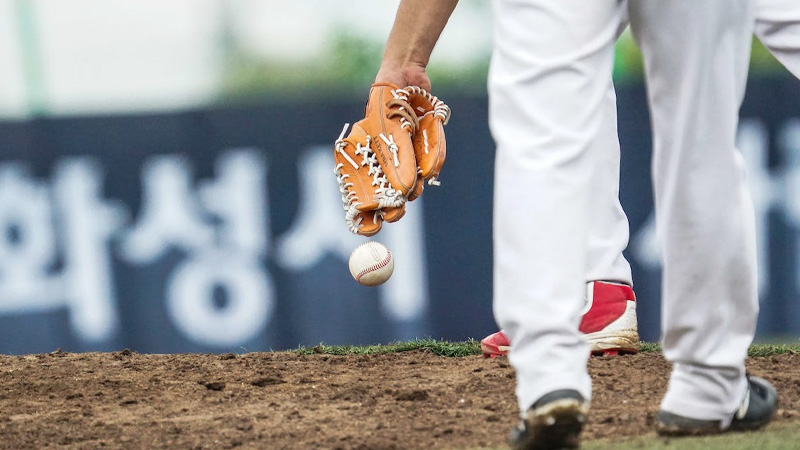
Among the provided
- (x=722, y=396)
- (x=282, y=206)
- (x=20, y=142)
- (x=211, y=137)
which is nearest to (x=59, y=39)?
(x=20, y=142)

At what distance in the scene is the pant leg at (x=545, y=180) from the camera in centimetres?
185

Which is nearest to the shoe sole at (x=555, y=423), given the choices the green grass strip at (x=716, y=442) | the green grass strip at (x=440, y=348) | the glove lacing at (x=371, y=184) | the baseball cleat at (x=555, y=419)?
the baseball cleat at (x=555, y=419)

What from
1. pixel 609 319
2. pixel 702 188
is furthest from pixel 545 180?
pixel 609 319

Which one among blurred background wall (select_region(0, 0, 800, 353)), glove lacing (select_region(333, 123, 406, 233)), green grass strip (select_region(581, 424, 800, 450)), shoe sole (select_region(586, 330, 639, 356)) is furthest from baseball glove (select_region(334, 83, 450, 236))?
blurred background wall (select_region(0, 0, 800, 353))

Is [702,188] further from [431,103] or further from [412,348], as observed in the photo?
[412,348]

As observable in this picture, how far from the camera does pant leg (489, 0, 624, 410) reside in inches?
A: 72.7

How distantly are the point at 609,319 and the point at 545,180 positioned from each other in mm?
1580

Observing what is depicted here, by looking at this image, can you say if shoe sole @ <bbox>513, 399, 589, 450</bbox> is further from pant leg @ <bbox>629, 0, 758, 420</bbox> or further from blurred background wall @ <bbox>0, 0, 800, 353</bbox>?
blurred background wall @ <bbox>0, 0, 800, 353</bbox>

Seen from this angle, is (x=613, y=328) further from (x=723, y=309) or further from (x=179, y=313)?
(x=179, y=313)

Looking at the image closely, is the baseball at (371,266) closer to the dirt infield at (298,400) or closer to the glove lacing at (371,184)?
the dirt infield at (298,400)

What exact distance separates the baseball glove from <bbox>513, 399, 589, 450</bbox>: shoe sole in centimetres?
119

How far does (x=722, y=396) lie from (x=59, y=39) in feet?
11.7

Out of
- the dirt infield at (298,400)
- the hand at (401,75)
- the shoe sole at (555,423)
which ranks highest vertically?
the hand at (401,75)

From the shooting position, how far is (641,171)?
4844mm
